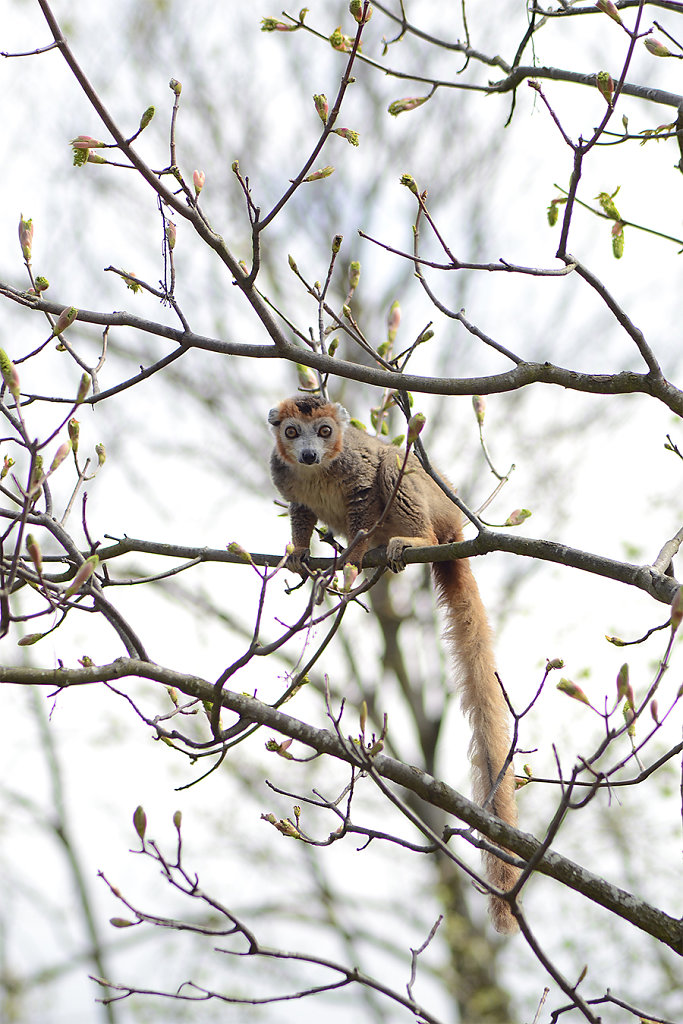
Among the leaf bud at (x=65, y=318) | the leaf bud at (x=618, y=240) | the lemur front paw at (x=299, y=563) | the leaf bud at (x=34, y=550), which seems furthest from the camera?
the lemur front paw at (x=299, y=563)

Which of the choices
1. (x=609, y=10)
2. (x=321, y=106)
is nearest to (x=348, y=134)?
(x=321, y=106)

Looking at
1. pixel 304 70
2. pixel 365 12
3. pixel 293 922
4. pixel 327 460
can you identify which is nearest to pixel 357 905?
pixel 293 922

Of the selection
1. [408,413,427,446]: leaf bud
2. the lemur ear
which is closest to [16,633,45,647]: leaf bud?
[408,413,427,446]: leaf bud

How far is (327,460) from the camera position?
5.78 meters

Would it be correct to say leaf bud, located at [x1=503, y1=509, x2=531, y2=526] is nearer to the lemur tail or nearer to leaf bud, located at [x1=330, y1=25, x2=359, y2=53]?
the lemur tail

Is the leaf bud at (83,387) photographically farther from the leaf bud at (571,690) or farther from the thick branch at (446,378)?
the leaf bud at (571,690)

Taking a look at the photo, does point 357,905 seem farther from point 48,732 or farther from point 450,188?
point 450,188

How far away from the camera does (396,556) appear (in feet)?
14.9

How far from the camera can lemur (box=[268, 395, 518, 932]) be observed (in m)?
5.02

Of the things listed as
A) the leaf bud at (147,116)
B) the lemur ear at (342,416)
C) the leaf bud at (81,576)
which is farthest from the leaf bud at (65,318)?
the lemur ear at (342,416)

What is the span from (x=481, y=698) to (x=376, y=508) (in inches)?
52.2

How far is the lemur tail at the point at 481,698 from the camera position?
364cm

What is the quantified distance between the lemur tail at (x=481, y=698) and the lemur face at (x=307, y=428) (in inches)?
37.2

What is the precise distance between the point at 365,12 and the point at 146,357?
9.62m
